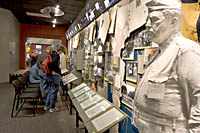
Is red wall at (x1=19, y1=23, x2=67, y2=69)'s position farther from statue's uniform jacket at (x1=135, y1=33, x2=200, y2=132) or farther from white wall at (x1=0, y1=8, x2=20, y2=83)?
statue's uniform jacket at (x1=135, y1=33, x2=200, y2=132)

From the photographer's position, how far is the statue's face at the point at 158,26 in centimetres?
88

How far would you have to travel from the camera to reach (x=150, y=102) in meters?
0.92

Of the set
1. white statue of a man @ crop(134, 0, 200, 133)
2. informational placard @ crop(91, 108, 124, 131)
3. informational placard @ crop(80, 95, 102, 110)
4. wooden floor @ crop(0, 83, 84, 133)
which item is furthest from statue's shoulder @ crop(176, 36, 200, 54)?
wooden floor @ crop(0, 83, 84, 133)

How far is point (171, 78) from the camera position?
867 mm

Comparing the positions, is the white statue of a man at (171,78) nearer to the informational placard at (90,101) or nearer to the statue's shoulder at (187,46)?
the statue's shoulder at (187,46)

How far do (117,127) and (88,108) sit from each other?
0.59 m

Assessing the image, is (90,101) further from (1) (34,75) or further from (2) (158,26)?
(1) (34,75)

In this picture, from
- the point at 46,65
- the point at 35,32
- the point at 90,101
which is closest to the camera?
the point at 90,101

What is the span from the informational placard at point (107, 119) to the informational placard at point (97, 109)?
0.33ft

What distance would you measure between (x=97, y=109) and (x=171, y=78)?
119 cm

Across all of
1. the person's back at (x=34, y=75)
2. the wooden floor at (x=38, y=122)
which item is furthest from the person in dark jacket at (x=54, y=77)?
the person's back at (x=34, y=75)

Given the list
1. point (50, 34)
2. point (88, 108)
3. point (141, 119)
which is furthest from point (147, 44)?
point (50, 34)

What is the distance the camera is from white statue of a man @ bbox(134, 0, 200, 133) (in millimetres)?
795

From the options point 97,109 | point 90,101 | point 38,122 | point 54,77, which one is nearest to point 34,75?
point 54,77
